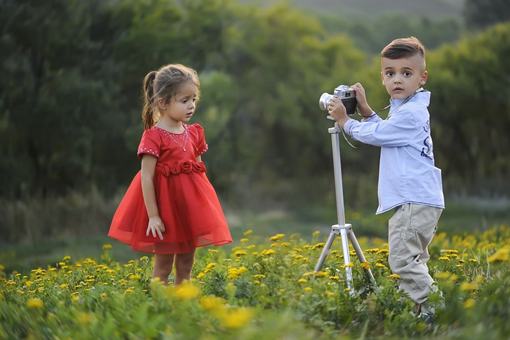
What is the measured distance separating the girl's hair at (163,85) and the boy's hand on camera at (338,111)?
0.96 metres

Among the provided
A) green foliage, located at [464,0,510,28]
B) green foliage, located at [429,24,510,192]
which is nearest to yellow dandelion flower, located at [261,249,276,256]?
green foliage, located at [429,24,510,192]

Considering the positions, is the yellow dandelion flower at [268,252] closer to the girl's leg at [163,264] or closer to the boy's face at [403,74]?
the girl's leg at [163,264]

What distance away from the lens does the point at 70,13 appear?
15.9 meters

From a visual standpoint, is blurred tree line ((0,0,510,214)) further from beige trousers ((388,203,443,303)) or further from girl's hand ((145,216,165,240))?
beige trousers ((388,203,443,303))

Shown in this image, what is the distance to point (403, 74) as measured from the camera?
190 inches

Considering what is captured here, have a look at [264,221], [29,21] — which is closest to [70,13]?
[29,21]

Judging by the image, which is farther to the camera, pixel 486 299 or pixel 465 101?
pixel 465 101

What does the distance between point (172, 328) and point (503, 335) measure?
165cm

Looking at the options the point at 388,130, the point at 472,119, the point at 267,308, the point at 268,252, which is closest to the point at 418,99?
the point at 388,130

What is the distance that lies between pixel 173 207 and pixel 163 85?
0.82 m

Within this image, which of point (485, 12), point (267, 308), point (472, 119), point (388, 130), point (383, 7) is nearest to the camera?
point (267, 308)

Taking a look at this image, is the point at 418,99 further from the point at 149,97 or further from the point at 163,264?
the point at 163,264

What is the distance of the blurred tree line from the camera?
49.6 ft

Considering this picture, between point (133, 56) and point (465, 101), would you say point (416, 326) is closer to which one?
point (133, 56)
